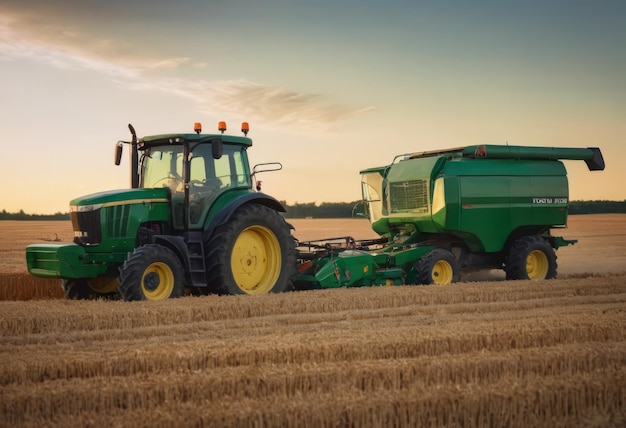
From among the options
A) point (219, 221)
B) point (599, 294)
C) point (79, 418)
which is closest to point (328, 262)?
point (219, 221)

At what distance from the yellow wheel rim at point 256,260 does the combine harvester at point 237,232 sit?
17 mm

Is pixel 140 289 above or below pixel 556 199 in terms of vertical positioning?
below

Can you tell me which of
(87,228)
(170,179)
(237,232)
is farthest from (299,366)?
(170,179)

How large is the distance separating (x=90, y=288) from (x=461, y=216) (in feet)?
23.3

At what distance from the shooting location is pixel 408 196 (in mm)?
15656

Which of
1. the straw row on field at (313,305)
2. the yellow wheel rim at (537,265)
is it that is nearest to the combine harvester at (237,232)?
the yellow wheel rim at (537,265)

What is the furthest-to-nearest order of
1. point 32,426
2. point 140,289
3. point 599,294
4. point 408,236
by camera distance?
point 408,236, point 599,294, point 140,289, point 32,426

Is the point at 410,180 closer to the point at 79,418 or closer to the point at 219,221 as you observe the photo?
the point at 219,221

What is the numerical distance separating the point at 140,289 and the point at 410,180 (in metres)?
6.81

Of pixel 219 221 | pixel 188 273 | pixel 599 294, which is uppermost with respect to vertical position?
pixel 219 221

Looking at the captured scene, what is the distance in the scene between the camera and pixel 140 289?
1069 cm

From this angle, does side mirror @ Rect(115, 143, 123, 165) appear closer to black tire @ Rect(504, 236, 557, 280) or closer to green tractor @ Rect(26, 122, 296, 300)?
green tractor @ Rect(26, 122, 296, 300)

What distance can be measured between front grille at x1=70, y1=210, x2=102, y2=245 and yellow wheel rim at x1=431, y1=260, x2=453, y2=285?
647cm

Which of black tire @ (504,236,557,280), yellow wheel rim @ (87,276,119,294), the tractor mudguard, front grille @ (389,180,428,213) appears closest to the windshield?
the tractor mudguard
